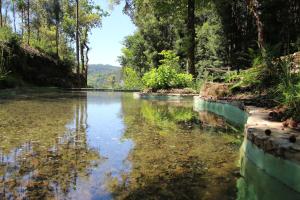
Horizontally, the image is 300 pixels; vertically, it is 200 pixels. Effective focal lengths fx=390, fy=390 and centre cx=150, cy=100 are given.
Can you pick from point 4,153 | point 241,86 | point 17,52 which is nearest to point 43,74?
point 17,52

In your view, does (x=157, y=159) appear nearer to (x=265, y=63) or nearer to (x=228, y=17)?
(x=265, y=63)

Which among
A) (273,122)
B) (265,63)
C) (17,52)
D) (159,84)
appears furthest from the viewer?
(17,52)

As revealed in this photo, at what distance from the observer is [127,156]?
217 inches

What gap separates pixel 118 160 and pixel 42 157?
1029mm

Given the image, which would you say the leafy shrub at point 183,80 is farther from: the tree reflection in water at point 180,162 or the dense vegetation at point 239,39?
the tree reflection in water at point 180,162

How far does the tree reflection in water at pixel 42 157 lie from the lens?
390cm

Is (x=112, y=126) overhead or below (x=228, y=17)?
below

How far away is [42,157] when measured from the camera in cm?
528

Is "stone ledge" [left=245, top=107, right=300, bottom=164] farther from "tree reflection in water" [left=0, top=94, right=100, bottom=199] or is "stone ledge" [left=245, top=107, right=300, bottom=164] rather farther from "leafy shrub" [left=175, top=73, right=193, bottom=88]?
"leafy shrub" [left=175, top=73, right=193, bottom=88]

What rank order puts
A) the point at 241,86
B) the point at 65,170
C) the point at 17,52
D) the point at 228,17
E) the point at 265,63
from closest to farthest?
the point at 65,170
the point at 265,63
the point at 241,86
the point at 228,17
the point at 17,52

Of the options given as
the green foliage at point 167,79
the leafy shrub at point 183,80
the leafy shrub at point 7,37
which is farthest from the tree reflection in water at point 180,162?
the leafy shrub at point 7,37

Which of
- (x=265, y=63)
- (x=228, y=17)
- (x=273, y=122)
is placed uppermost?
(x=228, y=17)

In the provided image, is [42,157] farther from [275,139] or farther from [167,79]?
[167,79]

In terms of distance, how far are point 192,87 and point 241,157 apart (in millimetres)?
14902
